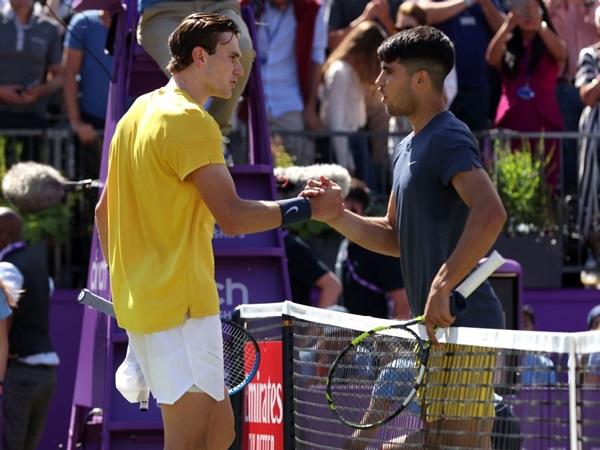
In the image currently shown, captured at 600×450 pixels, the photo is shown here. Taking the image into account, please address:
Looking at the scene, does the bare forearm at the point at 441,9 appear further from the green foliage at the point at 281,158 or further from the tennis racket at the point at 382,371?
the tennis racket at the point at 382,371

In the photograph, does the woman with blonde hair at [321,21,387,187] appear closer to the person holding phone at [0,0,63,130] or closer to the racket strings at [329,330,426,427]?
the person holding phone at [0,0,63,130]

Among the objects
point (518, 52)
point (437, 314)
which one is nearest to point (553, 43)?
point (518, 52)

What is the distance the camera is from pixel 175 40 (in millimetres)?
5395

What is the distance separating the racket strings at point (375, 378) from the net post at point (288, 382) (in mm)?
893

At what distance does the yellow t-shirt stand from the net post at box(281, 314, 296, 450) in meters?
1.05

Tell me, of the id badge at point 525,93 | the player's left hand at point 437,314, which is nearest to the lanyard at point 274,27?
the id badge at point 525,93

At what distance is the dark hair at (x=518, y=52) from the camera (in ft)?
39.4

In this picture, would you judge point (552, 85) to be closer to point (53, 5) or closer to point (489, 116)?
point (489, 116)

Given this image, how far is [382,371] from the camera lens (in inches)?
202

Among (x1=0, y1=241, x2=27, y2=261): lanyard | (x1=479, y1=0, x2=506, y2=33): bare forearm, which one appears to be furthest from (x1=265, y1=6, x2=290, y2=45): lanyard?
(x1=0, y1=241, x2=27, y2=261): lanyard

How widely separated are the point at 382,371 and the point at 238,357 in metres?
1.25

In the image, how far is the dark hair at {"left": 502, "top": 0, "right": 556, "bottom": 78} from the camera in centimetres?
1202

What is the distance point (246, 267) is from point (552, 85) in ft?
16.5

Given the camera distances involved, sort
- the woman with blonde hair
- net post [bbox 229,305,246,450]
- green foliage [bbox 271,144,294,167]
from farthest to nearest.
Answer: the woman with blonde hair → green foliage [bbox 271,144,294,167] → net post [bbox 229,305,246,450]
